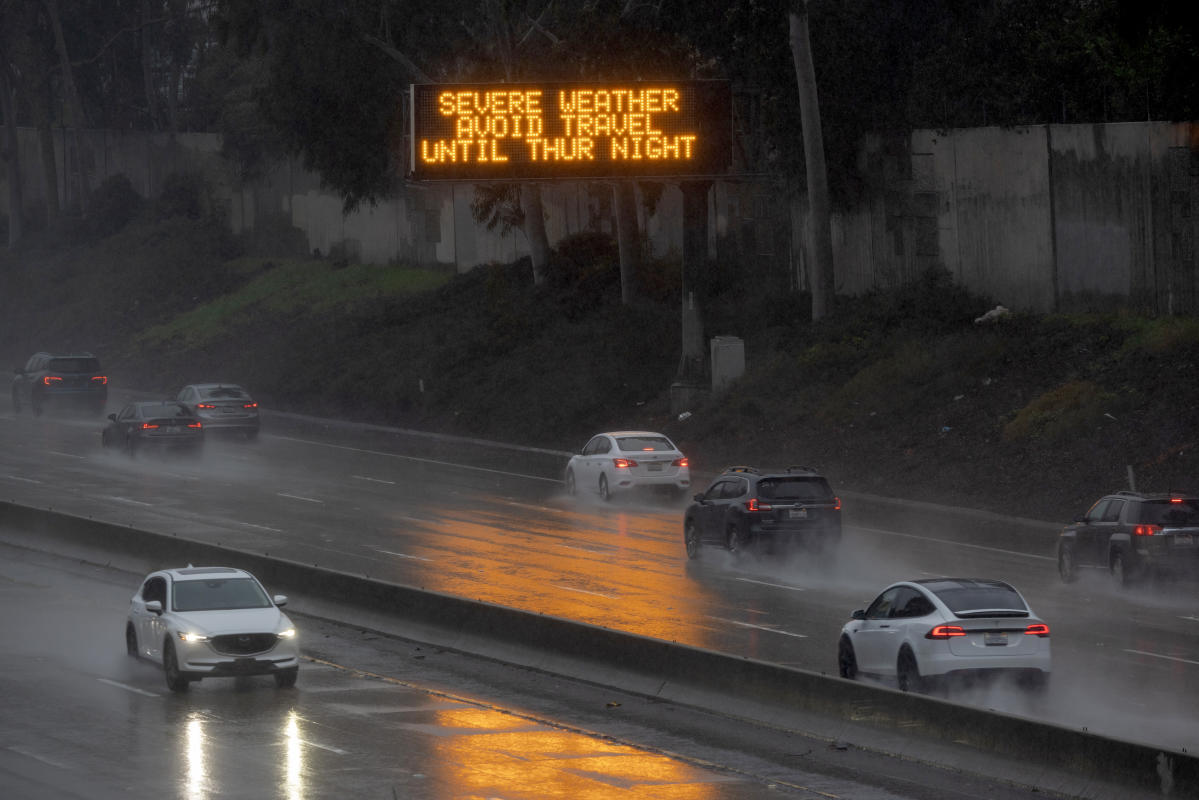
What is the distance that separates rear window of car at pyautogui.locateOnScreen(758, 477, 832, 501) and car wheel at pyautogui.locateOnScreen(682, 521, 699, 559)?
1691 mm

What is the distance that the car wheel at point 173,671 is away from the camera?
68.0ft

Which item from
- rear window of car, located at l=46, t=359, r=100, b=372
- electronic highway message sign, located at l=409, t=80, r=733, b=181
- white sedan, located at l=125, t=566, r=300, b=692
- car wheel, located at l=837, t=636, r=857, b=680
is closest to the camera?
car wheel, located at l=837, t=636, r=857, b=680

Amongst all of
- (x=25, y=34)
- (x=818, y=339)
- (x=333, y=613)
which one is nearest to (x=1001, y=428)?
(x=818, y=339)

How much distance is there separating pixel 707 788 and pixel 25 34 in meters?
87.2

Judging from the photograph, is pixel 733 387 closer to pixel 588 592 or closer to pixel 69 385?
pixel 588 592

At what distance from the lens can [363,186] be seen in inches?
2415

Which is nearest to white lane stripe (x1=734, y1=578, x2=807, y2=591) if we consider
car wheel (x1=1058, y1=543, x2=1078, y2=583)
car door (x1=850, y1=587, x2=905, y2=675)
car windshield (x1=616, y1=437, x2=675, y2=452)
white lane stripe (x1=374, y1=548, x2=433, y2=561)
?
car wheel (x1=1058, y1=543, x2=1078, y2=583)

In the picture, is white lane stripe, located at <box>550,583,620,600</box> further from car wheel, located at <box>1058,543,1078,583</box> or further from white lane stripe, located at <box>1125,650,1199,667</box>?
white lane stripe, located at <box>1125,650,1199,667</box>

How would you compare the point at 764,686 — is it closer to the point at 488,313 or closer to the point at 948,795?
the point at 948,795

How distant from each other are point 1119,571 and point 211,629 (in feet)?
45.8

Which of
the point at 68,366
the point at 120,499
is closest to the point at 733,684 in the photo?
the point at 120,499

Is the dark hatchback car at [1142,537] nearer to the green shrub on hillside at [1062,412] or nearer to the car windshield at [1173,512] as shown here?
the car windshield at [1173,512]

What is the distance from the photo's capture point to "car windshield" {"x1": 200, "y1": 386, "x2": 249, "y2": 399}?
51469 millimetres

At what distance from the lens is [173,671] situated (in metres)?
20.8
